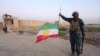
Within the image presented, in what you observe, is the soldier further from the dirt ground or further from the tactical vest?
the dirt ground

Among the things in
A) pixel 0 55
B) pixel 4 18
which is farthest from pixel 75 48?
pixel 4 18

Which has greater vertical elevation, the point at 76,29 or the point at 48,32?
the point at 76,29

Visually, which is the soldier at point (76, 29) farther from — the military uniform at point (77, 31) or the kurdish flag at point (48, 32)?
the kurdish flag at point (48, 32)

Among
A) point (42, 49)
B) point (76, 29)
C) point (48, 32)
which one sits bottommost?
point (42, 49)

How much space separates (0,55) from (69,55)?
2.63 metres

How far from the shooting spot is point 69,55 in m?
9.53

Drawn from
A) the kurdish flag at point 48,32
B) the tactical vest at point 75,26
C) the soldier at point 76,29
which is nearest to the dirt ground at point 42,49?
the kurdish flag at point 48,32

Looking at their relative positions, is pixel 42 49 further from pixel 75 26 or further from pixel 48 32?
pixel 75 26

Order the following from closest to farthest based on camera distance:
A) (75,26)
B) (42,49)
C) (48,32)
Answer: (75,26), (48,32), (42,49)

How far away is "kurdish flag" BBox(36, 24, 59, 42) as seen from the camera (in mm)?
8836

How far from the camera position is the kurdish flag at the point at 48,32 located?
8.84 m

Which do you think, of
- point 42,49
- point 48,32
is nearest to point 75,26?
point 48,32

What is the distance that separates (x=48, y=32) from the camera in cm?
905

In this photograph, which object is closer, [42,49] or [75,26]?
[75,26]
